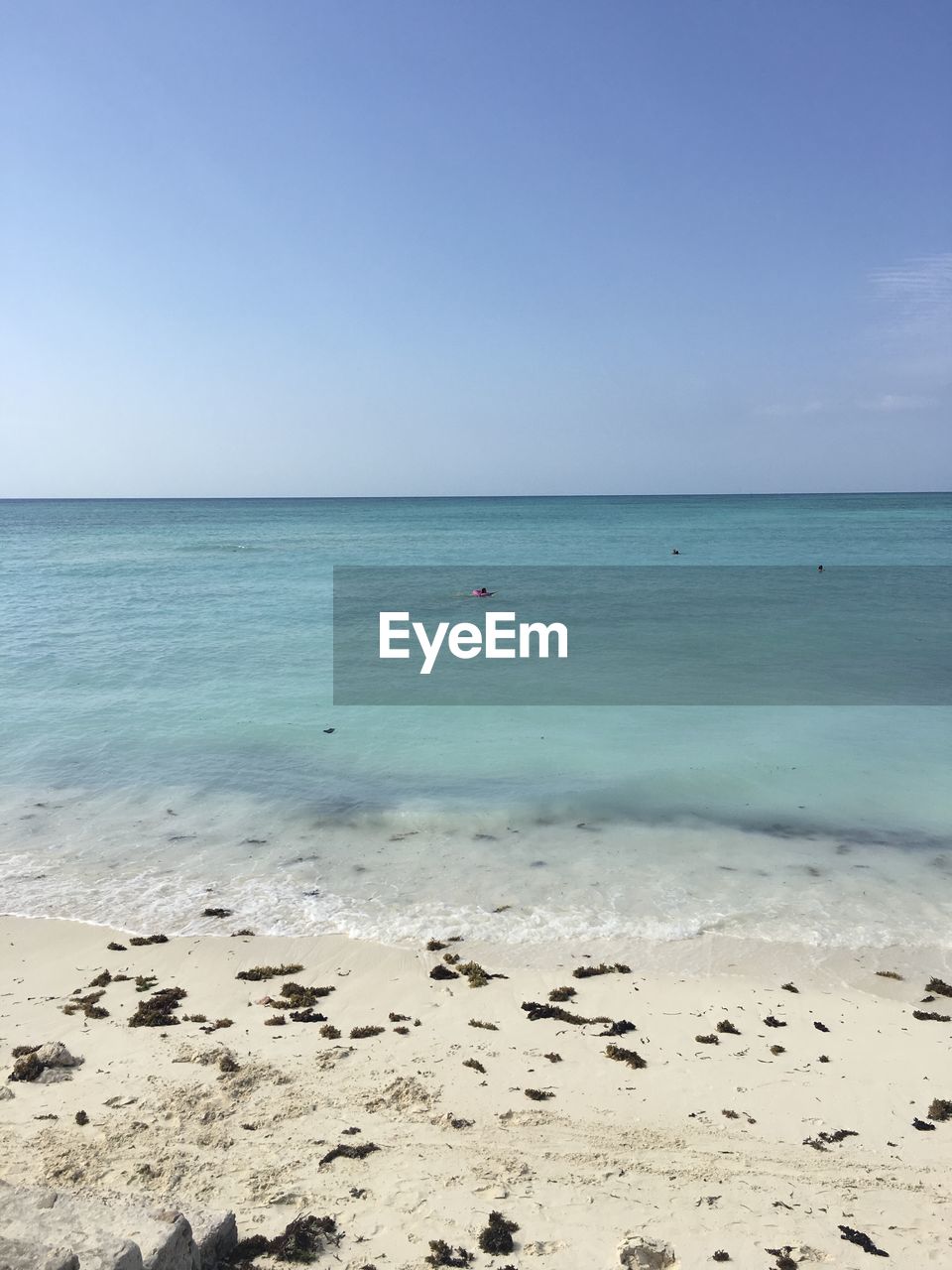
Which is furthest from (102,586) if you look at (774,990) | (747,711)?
(774,990)

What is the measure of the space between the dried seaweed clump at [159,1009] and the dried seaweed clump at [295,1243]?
3.51 m

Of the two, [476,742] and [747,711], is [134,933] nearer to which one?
[476,742]

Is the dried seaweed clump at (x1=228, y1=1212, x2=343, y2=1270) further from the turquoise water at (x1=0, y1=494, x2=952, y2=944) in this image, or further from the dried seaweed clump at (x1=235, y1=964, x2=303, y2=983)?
the turquoise water at (x1=0, y1=494, x2=952, y2=944)

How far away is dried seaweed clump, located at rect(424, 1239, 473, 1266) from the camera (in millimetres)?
5559

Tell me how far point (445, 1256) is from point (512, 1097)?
200 cm

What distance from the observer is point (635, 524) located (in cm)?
12488

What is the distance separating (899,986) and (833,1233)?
177 inches

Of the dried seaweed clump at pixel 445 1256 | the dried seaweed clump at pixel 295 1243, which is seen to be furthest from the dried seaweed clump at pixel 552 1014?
the dried seaweed clump at pixel 295 1243

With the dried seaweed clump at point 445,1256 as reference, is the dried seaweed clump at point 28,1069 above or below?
below

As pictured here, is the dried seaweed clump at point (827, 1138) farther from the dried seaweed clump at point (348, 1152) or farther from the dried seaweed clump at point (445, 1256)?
the dried seaweed clump at point (348, 1152)

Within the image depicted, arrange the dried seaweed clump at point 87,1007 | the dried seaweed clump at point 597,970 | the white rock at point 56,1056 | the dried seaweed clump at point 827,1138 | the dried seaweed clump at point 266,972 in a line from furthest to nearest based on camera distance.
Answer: the dried seaweed clump at point 597,970
the dried seaweed clump at point 266,972
the dried seaweed clump at point 87,1007
the white rock at point 56,1056
the dried seaweed clump at point 827,1138

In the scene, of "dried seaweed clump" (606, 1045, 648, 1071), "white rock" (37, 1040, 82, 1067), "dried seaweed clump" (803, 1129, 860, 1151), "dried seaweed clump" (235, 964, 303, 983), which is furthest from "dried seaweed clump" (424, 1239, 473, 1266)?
"dried seaweed clump" (235, 964, 303, 983)

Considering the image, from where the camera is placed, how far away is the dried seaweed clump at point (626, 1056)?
26.5ft

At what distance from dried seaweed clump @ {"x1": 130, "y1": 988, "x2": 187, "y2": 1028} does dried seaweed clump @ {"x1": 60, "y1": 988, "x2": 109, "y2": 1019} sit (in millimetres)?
350
